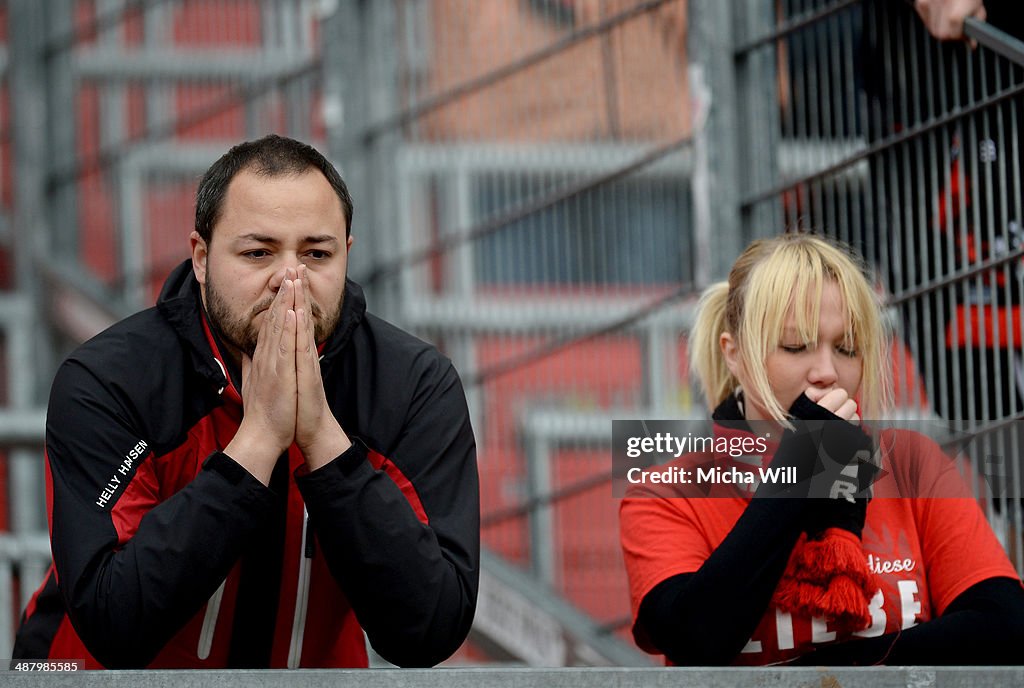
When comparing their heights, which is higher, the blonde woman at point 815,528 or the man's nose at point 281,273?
the man's nose at point 281,273

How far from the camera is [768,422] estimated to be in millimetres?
2824

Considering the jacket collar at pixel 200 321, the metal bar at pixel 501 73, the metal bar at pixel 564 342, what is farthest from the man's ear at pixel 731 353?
the metal bar at pixel 501 73

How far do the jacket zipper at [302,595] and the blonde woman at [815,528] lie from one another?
1.86 ft

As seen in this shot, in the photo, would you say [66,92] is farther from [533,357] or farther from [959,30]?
[959,30]

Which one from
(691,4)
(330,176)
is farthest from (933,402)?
(330,176)

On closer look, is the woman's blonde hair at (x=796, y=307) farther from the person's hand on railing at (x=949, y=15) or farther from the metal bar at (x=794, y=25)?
the metal bar at (x=794, y=25)

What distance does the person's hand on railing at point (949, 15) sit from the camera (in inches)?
137

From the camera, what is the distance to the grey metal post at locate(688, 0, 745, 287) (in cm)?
427

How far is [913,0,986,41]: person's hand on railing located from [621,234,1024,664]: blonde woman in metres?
0.83

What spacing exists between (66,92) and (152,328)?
12.0ft

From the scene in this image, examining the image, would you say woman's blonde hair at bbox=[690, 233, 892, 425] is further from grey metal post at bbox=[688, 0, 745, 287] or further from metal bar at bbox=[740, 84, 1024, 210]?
grey metal post at bbox=[688, 0, 745, 287]

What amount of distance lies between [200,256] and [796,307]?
3.50 ft

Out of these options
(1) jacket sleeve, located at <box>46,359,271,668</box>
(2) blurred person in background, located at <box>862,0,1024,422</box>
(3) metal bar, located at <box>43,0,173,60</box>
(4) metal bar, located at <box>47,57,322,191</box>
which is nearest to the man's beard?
(1) jacket sleeve, located at <box>46,359,271,668</box>

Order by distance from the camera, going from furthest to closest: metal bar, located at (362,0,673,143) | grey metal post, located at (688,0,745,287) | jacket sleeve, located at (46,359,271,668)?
metal bar, located at (362,0,673,143), grey metal post, located at (688,0,745,287), jacket sleeve, located at (46,359,271,668)
